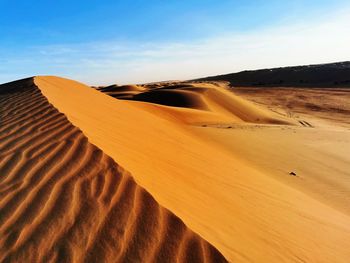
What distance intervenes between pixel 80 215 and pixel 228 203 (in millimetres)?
1665

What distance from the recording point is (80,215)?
2709 mm

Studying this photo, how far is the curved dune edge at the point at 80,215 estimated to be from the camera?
7.80ft

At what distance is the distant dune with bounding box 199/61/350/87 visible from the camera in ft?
136

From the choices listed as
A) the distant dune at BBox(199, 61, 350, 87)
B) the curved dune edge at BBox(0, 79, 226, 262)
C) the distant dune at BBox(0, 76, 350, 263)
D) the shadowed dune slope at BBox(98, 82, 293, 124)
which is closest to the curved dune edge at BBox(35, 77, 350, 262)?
the distant dune at BBox(0, 76, 350, 263)

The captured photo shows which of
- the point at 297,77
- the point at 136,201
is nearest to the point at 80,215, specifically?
the point at 136,201

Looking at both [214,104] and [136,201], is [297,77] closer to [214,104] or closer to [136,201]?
[214,104]

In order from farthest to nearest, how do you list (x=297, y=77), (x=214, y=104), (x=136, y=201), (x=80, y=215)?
(x=297, y=77) → (x=214, y=104) → (x=136, y=201) → (x=80, y=215)

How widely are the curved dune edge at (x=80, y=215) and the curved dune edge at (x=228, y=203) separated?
0.18m

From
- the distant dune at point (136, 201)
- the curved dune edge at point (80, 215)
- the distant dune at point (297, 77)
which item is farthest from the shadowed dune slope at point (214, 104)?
the distant dune at point (297, 77)

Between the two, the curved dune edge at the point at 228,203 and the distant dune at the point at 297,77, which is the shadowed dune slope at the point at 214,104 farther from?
the distant dune at the point at 297,77

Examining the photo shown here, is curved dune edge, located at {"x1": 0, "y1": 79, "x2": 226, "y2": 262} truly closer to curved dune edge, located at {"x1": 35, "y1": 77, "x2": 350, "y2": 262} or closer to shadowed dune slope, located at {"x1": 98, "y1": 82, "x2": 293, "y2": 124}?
curved dune edge, located at {"x1": 35, "y1": 77, "x2": 350, "y2": 262}

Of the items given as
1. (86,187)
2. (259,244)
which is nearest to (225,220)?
(259,244)

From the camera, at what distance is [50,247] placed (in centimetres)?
241

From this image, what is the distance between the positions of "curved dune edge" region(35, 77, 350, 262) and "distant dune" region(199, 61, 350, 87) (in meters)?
35.2
